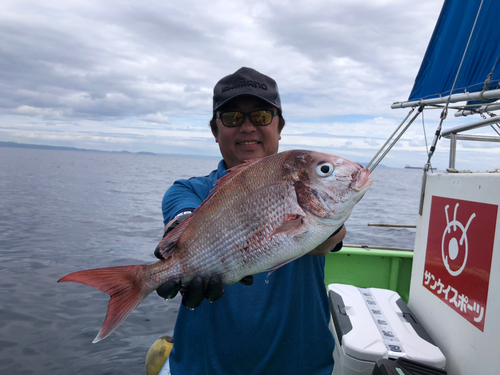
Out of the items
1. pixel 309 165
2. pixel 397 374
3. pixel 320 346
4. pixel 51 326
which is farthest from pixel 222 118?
pixel 51 326

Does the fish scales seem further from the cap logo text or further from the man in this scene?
the cap logo text

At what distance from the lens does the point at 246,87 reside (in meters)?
2.52

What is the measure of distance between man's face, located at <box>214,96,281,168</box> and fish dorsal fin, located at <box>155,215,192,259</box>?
2.92 feet

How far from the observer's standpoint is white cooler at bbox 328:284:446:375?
9.16 feet

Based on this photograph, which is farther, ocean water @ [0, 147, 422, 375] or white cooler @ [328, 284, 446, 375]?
ocean water @ [0, 147, 422, 375]

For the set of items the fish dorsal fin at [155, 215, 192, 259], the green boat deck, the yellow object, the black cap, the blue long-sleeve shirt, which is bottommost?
the yellow object

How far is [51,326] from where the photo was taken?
6555mm

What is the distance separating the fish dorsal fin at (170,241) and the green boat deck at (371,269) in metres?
3.53

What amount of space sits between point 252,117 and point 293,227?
1.19m

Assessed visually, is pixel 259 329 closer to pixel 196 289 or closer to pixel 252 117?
pixel 196 289

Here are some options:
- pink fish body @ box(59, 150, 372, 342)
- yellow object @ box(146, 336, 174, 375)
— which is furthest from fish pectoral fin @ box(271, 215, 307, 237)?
yellow object @ box(146, 336, 174, 375)

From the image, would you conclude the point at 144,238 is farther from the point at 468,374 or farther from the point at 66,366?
the point at 468,374

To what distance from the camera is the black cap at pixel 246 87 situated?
2.50 metres

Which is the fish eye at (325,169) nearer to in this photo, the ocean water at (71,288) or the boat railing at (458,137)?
the boat railing at (458,137)
